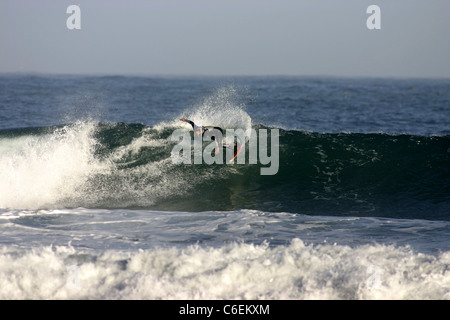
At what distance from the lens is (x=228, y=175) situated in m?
12.8

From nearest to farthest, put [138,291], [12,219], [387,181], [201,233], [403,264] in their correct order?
[138,291]
[403,264]
[201,233]
[12,219]
[387,181]

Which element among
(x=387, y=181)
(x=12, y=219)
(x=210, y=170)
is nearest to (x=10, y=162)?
(x=12, y=219)

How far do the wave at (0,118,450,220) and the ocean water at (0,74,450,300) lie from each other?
0.16 feet

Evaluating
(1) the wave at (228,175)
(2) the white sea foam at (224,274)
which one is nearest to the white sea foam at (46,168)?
(1) the wave at (228,175)

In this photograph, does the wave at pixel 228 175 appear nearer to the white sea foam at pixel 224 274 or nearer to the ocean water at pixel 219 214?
the ocean water at pixel 219 214

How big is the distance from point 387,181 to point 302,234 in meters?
5.07

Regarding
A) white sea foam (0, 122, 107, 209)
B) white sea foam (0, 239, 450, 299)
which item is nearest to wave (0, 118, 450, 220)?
white sea foam (0, 122, 107, 209)

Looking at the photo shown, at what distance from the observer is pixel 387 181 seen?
12.2 metres

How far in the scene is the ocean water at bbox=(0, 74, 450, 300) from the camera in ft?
18.8

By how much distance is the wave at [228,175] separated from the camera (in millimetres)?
10805

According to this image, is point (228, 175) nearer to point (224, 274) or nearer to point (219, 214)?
point (219, 214)

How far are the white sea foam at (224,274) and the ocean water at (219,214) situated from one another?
0.8 inches

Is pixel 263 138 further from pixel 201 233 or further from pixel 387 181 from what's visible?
pixel 201 233

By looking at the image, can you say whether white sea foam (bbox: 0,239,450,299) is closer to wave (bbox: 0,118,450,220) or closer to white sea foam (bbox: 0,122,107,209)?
wave (bbox: 0,118,450,220)
